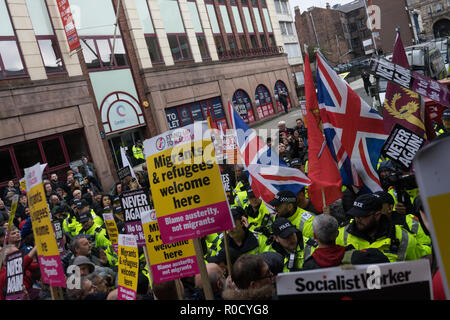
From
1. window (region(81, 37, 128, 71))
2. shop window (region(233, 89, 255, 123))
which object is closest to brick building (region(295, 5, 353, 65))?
shop window (region(233, 89, 255, 123))

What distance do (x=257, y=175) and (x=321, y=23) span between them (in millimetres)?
76227

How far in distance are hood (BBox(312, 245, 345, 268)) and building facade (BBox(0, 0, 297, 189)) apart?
14.8 metres

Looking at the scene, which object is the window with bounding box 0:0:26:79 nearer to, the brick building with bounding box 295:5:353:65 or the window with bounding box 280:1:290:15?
the window with bounding box 280:1:290:15

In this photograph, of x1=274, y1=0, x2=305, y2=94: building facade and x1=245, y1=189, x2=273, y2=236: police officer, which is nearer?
x1=245, y1=189, x2=273, y2=236: police officer

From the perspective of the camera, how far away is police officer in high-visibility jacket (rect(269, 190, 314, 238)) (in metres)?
5.14

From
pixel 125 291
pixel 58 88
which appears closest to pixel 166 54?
pixel 58 88

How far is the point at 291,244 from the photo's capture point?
4.31m

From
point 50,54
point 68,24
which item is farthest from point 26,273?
point 68,24

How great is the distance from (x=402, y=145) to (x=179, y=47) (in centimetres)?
2016

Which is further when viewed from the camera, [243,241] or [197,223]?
[243,241]

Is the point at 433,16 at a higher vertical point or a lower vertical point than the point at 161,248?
higher

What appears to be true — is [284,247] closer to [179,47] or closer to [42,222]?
[42,222]

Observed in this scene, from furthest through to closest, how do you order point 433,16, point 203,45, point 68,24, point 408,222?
point 433,16, point 203,45, point 68,24, point 408,222

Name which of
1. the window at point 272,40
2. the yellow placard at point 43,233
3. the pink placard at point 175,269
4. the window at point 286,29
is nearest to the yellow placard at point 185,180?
the pink placard at point 175,269
